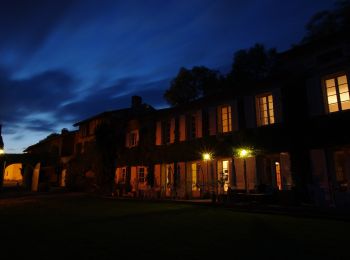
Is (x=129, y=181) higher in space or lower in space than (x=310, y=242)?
higher

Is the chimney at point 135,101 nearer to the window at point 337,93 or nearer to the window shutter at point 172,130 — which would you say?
the window shutter at point 172,130

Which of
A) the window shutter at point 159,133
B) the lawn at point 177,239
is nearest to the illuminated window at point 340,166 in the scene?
the lawn at point 177,239

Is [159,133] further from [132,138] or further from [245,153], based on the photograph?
[245,153]

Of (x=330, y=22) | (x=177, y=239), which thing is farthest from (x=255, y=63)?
(x=177, y=239)

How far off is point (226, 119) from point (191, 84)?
1130 cm

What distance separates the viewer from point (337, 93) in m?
10.5

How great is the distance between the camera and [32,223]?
767cm

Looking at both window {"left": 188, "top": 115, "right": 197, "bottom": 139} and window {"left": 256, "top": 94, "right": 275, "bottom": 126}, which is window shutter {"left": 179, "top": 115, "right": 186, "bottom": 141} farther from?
window {"left": 256, "top": 94, "right": 275, "bottom": 126}

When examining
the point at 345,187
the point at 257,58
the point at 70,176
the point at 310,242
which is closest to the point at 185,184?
the point at 345,187

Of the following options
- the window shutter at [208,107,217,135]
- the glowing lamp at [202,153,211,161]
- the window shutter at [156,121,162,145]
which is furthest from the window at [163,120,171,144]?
the window shutter at [208,107,217,135]

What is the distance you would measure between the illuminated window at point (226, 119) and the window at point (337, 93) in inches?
181

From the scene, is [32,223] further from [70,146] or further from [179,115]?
[70,146]

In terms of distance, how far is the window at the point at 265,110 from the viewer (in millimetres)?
12367

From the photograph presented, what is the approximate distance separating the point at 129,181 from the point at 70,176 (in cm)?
901
